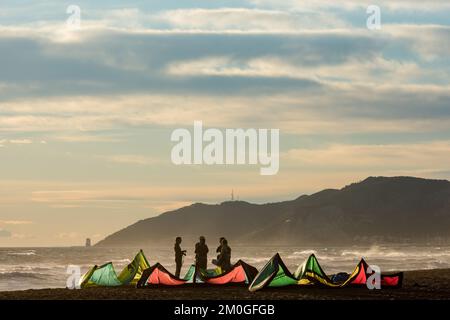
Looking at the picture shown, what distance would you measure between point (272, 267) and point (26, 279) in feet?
155

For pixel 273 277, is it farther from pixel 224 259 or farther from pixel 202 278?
pixel 224 259

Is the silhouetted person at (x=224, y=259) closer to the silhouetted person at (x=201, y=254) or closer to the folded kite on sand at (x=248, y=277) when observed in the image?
the folded kite on sand at (x=248, y=277)

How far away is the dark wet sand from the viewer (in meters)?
28.4

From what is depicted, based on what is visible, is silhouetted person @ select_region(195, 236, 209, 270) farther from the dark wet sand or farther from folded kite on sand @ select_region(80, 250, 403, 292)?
the dark wet sand

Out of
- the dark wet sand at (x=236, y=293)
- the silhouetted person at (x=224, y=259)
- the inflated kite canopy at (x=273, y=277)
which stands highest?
the silhouetted person at (x=224, y=259)

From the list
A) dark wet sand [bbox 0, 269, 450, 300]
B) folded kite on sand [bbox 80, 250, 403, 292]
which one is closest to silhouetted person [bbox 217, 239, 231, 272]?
folded kite on sand [bbox 80, 250, 403, 292]

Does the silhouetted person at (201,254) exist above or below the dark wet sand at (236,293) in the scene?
above

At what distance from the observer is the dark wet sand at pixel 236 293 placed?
28438mm

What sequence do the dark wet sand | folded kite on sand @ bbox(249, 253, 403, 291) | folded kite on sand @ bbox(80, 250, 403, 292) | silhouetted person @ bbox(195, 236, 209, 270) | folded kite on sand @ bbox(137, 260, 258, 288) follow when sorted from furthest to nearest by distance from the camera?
silhouetted person @ bbox(195, 236, 209, 270)
folded kite on sand @ bbox(137, 260, 258, 288)
folded kite on sand @ bbox(80, 250, 403, 292)
folded kite on sand @ bbox(249, 253, 403, 291)
the dark wet sand

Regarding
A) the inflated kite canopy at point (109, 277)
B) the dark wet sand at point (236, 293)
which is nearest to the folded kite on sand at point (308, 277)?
the dark wet sand at point (236, 293)

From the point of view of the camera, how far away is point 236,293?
29.7 m
